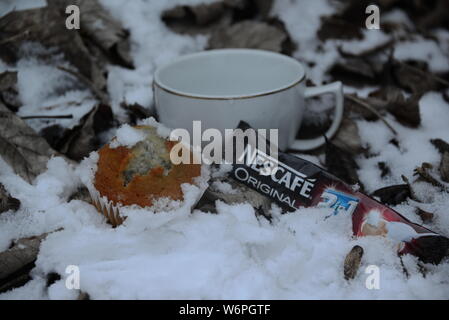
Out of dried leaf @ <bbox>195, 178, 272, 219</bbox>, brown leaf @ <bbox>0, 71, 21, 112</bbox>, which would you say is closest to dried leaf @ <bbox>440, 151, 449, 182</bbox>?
dried leaf @ <bbox>195, 178, 272, 219</bbox>

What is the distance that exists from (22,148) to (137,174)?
1.12 feet

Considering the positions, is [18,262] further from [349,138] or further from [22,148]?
[349,138]

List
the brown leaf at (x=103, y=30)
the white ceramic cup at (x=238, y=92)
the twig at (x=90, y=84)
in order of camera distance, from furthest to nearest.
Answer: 1. the brown leaf at (x=103, y=30)
2. the twig at (x=90, y=84)
3. the white ceramic cup at (x=238, y=92)

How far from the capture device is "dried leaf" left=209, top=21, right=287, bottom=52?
1.40 metres

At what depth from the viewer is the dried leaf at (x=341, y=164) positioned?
1028 mm

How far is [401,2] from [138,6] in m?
0.85

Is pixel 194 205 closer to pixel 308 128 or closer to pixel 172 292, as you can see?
pixel 172 292

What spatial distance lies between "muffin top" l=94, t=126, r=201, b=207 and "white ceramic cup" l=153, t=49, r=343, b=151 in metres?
0.15

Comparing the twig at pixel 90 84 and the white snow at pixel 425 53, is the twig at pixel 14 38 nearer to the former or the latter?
the twig at pixel 90 84

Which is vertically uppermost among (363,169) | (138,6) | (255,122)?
(138,6)

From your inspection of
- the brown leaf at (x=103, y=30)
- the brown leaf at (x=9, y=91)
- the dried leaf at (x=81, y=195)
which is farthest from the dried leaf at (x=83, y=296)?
the brown leaf at (x=103, y=30)

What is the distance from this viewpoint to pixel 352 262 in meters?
0.77

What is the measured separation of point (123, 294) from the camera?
27.9 inches

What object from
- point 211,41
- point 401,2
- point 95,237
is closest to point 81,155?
point 95,237
